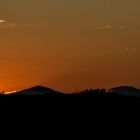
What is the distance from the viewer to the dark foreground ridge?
4219 centimetres

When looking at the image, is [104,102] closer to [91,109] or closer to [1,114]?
[91,109]

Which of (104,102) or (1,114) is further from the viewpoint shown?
(104,102)

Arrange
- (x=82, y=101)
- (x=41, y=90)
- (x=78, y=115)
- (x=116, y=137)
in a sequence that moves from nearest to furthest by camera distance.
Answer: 1. (x=116, y=137)
2. (x=78, y=115)
3. (x=82, y=101)
4. (x=41, y=90)

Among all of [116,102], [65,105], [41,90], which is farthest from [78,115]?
[41,90]

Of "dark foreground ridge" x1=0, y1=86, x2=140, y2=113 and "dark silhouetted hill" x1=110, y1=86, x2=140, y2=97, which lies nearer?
"dark foreground ridge" x1=0, y1=86, x2=140, y2=113

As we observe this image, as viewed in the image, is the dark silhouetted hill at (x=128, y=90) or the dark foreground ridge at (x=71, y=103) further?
the dark silhouetted hill at (x=128, y=90)

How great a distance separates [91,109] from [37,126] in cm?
585

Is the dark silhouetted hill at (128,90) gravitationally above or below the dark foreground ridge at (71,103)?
above

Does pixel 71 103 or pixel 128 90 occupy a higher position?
pixel 128 90

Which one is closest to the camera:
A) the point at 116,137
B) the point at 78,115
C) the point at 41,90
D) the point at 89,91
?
the point at 116,137

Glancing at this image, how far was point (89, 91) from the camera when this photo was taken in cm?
4850

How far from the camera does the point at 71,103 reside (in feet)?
143

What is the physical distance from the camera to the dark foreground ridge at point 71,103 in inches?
1661

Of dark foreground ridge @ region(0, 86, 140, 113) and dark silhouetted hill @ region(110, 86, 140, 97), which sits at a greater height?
dark silhouetted hill @ region(110, 86, 140, 97)
